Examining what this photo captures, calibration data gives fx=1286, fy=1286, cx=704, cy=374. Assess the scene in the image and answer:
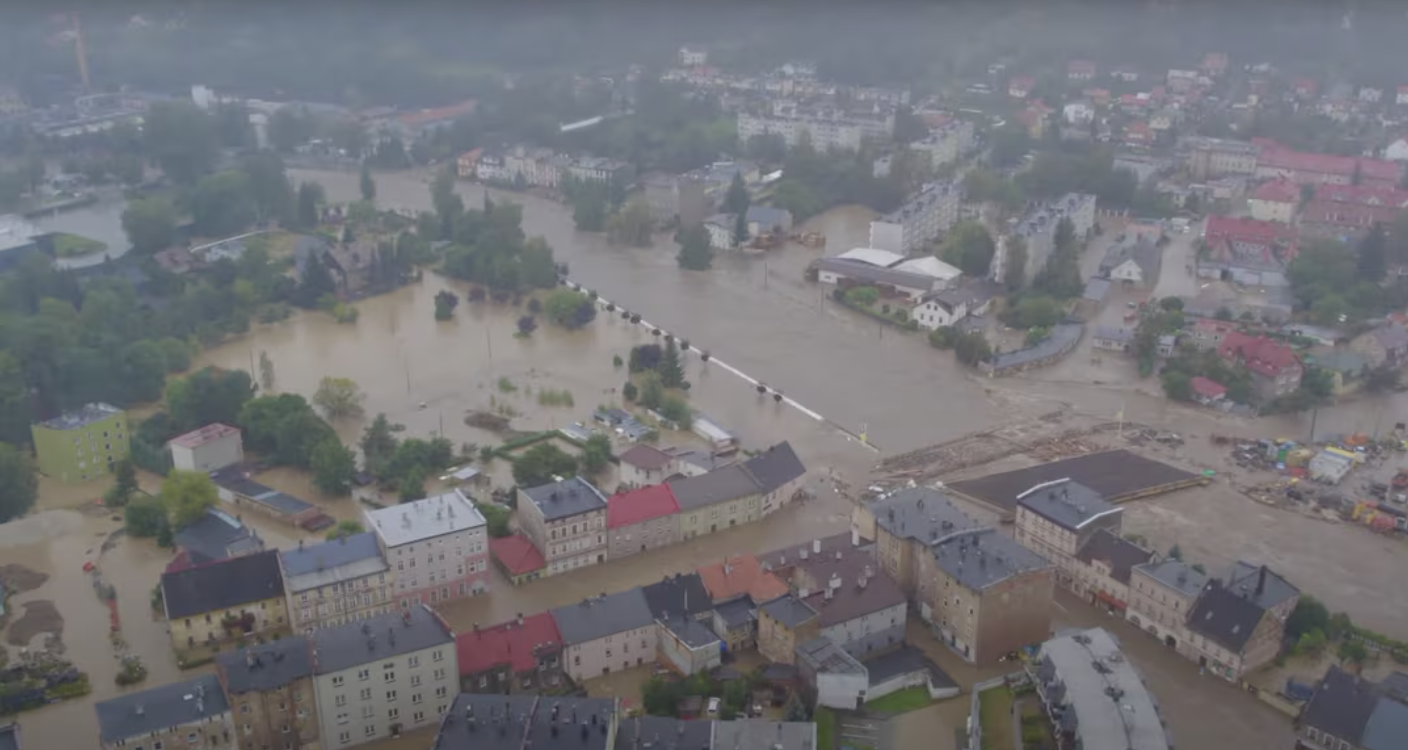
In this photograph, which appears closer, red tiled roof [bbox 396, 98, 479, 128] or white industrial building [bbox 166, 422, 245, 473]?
white industrial building [bbox 166, 422, 245, 473]

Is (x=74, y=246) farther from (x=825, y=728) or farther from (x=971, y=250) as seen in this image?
(x=825, y=728)

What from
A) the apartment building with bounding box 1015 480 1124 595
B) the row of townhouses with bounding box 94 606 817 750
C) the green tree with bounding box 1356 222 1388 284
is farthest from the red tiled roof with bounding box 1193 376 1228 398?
the row of townhouses with bounding box 94 606 817 750

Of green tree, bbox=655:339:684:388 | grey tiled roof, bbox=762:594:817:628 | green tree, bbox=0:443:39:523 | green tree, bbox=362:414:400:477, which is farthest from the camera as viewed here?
green tree, bbox=655:339:684:388

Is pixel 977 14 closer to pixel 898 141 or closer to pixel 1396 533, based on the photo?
pixel 898 141

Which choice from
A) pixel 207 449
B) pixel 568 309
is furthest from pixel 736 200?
pixel 207 449

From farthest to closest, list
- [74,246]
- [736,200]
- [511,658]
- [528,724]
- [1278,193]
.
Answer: [736,200]
[1278,193]
[74,246]
[511,658]
[528,724]

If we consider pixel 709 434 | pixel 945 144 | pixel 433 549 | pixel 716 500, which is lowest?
pixel 709 434

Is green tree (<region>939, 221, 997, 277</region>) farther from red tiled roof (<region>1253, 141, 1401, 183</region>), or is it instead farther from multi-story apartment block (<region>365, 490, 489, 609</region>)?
multi-story apartment block (<region>365, 490, 489, 609</region>)
